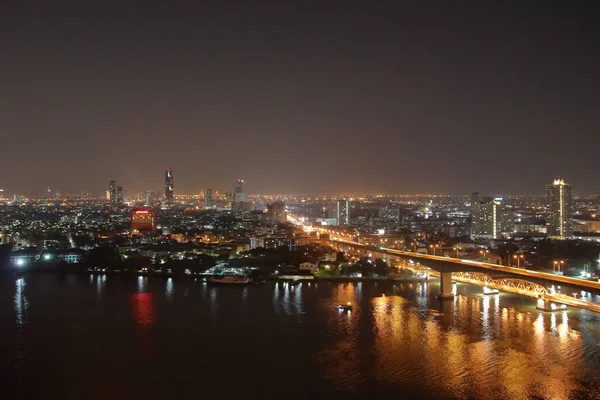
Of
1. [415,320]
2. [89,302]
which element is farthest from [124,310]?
[415,320]

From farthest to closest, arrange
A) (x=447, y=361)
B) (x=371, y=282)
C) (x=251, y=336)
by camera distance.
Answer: (x=371, y=282) → (x=251, y=336) → (x=447, y=361)

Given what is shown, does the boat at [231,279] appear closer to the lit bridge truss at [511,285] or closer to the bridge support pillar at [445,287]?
the bridge support pillar at [445,287]

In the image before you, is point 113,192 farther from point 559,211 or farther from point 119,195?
point 559,211

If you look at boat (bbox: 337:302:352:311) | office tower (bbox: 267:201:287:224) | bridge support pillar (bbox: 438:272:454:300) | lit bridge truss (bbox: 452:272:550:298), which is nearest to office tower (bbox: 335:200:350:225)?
office tower (bbox: 267:201:287:224)

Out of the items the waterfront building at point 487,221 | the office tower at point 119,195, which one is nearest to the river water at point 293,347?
the waterfront building at point 487,221

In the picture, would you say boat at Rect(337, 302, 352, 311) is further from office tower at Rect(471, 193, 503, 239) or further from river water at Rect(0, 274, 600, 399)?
office tower at Rect(471, 193, 503, 239)

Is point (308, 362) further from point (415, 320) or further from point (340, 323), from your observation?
point (415, 320)

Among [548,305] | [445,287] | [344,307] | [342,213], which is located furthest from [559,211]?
[344,307]

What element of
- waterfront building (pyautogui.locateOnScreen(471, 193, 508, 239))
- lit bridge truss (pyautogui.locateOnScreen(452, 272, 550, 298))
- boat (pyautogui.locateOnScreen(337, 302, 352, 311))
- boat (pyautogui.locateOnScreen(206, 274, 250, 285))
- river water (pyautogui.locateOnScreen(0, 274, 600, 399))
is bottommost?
river water (pyautogui.locateOnScreen(0, 274, 600, 399))
